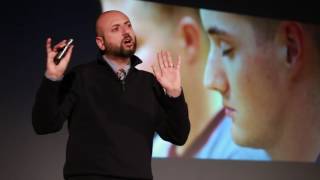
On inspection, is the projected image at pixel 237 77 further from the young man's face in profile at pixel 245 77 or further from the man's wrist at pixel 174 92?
the man's wrist at pixel 174 92

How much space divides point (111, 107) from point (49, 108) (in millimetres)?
180

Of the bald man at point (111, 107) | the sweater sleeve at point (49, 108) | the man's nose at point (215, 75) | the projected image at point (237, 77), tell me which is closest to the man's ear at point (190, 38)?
the projected image at point (237, 77)

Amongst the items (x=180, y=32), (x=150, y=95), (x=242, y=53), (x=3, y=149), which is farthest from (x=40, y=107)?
(x=242, y=53)

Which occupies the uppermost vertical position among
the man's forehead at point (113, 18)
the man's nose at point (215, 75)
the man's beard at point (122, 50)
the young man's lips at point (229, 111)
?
the man's forehead at point (113, 18)

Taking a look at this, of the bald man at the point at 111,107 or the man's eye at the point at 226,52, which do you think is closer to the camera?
the bald man at the point at 111,107

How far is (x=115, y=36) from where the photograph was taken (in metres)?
1.45

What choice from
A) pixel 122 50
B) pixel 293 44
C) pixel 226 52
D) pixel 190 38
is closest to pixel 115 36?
pixel 122 50

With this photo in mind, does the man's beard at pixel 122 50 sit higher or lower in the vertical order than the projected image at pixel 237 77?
higher

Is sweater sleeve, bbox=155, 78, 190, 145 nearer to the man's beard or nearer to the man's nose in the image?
the man's beard

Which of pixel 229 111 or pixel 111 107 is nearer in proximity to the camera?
pixel 111 107

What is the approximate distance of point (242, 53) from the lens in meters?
3.12

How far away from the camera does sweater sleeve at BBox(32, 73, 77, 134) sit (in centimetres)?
128

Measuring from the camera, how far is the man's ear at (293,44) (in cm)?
325

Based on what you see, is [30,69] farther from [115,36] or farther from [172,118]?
[172,118]
